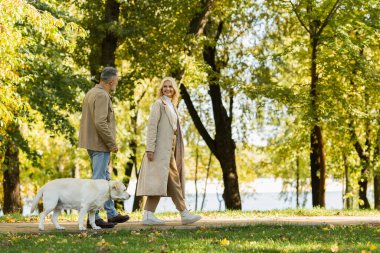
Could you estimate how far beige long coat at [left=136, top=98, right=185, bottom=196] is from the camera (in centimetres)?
1059

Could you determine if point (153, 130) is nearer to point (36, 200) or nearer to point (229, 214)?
point (36, 200)

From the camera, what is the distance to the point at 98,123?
9.88 metres

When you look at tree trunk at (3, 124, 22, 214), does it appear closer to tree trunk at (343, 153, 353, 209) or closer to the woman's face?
the woman's face

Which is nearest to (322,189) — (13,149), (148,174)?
(13,149)

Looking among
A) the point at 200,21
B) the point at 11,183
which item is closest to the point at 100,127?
the point at 200,21

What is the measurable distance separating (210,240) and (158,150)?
8.24 feet

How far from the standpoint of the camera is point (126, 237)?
Result: 8781 millimetres

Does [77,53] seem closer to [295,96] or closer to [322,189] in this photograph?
[295,96]

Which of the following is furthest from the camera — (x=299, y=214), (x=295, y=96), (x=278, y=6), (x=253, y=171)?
(x=253, y=171)

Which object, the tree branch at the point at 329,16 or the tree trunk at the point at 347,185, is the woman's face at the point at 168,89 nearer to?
the tree branch at the point at 329,16

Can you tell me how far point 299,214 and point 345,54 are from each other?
819 cm

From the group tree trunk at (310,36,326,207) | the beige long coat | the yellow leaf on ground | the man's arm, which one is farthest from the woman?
tree trunk at (310,36,326,207)

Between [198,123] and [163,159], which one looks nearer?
[163,159]

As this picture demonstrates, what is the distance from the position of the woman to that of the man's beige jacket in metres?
0.82
